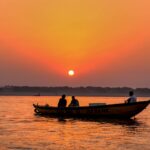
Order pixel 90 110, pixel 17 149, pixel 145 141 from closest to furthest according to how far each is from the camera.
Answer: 1. pixel 17 149
2. pixel 145 141
3. pixel 90 110

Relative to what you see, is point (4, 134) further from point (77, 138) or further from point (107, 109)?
point (107, 109)

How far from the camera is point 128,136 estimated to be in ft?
83.3

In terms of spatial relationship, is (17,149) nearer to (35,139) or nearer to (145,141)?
(35,139)

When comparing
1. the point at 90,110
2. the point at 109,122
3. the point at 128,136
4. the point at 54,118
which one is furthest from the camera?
the point at 54,118

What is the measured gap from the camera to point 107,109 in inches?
1422

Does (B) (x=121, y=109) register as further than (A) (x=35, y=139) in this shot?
Yes

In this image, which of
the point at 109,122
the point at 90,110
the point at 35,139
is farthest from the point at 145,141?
the point at 90,110

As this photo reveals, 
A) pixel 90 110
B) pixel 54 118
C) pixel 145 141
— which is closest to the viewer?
pixel 145 141

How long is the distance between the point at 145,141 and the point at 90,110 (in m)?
14.7

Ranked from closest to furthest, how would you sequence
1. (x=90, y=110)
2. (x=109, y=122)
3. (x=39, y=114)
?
(x=109, y=122) < (x=90, y=110) < (x=39, y=114)

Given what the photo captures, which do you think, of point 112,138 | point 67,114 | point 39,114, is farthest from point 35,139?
point 39,114

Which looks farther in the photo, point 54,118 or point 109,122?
point 54,118

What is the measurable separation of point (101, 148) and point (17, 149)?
4000 mm

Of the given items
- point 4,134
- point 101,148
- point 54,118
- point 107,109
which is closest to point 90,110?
point 107,109
